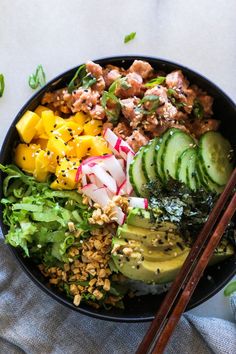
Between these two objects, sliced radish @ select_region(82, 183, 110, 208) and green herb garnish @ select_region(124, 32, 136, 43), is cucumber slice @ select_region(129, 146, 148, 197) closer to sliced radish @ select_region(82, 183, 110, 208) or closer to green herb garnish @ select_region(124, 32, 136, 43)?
sliced radish @ select_region(82, 183, 110, 208)

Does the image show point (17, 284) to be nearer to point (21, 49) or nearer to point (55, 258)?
point (55, 258)

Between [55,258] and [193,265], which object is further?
[55,258]

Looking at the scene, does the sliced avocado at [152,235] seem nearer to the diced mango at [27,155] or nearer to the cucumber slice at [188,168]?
the cucumber slice at [188,168]

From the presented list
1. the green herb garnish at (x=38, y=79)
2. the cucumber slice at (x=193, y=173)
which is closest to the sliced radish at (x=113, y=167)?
the cucumber slice at (x=193, y=173)

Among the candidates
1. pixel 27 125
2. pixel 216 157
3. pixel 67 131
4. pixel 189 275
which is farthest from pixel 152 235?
pixel 27 125

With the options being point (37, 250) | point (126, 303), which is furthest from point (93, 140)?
point (126, 303)
